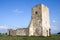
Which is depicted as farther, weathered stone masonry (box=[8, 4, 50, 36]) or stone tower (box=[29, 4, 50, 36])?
stone tower (box=[29, 4, 50, 36])

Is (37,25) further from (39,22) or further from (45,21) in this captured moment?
(45,21)

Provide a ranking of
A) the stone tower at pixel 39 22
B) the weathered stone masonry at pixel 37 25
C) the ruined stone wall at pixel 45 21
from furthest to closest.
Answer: the ruined stone wall at pixel 45 21
the stone tower at pixel 39 22
the weathered stone masonry at pixel 37 25

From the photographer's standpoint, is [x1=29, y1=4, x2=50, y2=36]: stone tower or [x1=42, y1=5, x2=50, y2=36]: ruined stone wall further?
[x1=42, y1=5, x2=50, y2=36]: ruined stone wall

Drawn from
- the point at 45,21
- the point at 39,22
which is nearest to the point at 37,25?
the point at 39,22

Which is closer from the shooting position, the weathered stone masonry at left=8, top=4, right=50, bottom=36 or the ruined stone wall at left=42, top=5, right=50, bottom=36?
the weathered stone masonry at left=8, top=4, right=50, bottom=36

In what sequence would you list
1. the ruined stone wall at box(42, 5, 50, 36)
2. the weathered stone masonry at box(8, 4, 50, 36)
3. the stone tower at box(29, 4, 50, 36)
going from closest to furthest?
the weathered stone masonry at box(8, 4, 50, 36)
the stone tower at box(29, 4, 50, 36)
the ruined stone wall at box(42, 5, 50, 36)

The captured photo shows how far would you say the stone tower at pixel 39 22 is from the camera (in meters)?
26.1

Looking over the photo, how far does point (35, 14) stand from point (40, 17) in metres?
1.14

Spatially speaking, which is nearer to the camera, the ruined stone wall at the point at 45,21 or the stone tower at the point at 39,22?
the stone tower at the point at 39,22

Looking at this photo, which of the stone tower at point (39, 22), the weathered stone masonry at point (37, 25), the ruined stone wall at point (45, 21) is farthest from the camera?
the ruined stone wall at point (45, 21)

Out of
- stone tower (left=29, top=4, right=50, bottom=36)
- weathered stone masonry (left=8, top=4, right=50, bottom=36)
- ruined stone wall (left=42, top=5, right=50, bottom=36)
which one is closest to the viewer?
weathered stone masonry (left=8, top=4, right=50, bottom=36)

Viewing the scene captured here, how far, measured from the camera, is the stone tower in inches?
1029

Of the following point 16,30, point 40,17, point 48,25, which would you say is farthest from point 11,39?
point 48,25

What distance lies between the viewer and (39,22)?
26.5 m
